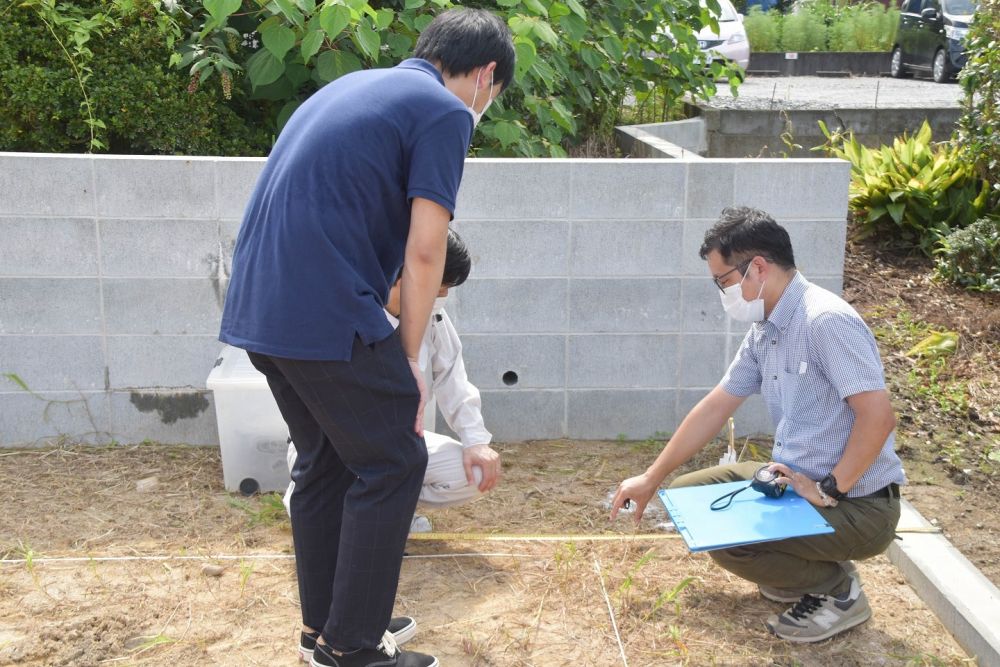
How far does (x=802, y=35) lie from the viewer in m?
20.4

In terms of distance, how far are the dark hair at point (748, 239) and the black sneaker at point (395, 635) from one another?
4.34 feet

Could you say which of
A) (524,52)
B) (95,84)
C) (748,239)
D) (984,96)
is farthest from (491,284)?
(984,96)

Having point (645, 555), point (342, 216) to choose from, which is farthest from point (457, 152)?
point (645, 555)

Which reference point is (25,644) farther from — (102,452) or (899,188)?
(899,188)

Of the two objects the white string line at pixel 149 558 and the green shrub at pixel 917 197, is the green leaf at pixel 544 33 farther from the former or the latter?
the green shrub at pixel 917 197

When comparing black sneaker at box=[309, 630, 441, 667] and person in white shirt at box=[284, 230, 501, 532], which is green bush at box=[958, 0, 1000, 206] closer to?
person in white shirt at box=[284, 230, 501, 532]

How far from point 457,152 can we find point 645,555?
1659mm

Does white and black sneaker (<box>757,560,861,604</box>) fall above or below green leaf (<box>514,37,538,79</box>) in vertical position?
below

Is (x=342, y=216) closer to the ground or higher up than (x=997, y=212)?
higher up

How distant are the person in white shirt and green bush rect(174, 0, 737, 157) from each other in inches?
59.2

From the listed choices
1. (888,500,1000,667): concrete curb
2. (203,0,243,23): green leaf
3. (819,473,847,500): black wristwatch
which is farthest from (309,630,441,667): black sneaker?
(203,0,243,23): green leaf

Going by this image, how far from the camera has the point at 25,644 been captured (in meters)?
2.89

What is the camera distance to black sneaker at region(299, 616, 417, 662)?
276 centimetres

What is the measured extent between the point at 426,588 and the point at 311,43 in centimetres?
227
